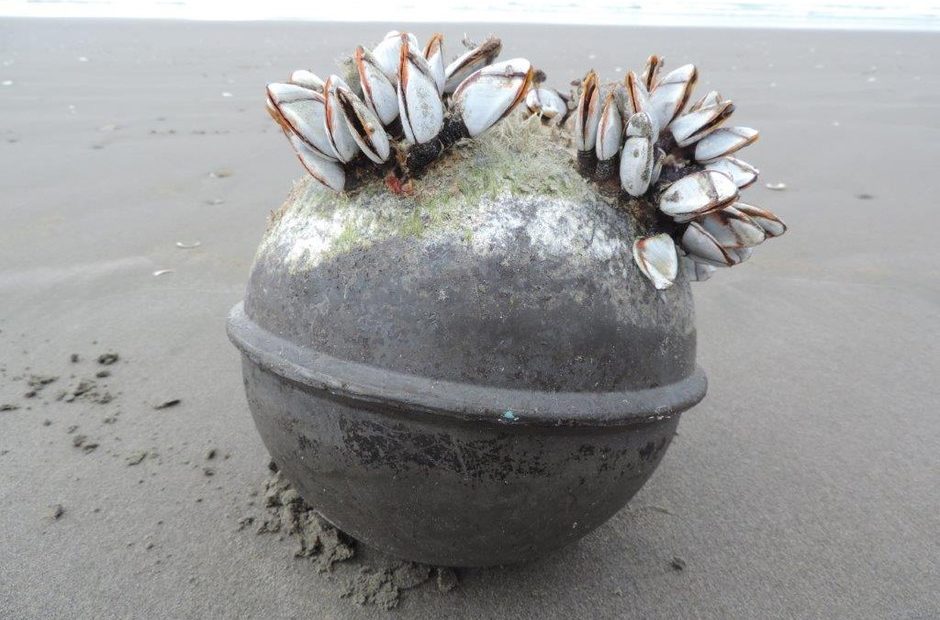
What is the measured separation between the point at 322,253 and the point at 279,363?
0.32 metres

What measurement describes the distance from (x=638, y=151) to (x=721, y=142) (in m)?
0.32

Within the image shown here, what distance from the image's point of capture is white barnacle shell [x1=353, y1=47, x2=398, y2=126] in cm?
194

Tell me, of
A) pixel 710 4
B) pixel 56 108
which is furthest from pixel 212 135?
pixel 710 4

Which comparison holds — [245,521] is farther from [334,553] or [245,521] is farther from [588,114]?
[588,114]

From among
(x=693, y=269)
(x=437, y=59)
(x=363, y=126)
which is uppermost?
(x=437, y=59)

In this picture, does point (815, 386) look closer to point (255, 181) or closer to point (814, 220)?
point (814, 220)

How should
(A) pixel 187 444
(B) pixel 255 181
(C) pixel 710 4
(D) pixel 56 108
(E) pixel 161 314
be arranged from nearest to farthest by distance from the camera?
(A) pixel 187 444
(E) pixel 161 314
(B) pixel 255 181
(D) pixel 56 108
(C) pixel 710 4

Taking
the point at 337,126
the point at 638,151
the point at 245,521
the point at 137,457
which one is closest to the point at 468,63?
the point at 337,126

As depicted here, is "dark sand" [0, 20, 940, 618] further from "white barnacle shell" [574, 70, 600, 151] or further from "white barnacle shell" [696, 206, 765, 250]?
"white barnacle shell" [574, 70, 600, 151]

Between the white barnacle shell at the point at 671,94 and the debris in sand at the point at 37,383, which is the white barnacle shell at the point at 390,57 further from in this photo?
the debris in sand at the point at 37,383

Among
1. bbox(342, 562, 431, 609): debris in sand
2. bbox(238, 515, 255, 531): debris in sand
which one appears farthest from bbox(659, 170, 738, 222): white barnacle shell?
bbox(238, 515, 255, 531): debris in sand

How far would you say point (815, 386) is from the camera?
153 inches

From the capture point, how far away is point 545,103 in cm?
237

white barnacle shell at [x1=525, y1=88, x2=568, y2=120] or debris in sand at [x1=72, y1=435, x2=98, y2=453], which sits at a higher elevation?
white barnacle shell at [x1=525, y1=88, x2=568, y2=120]
